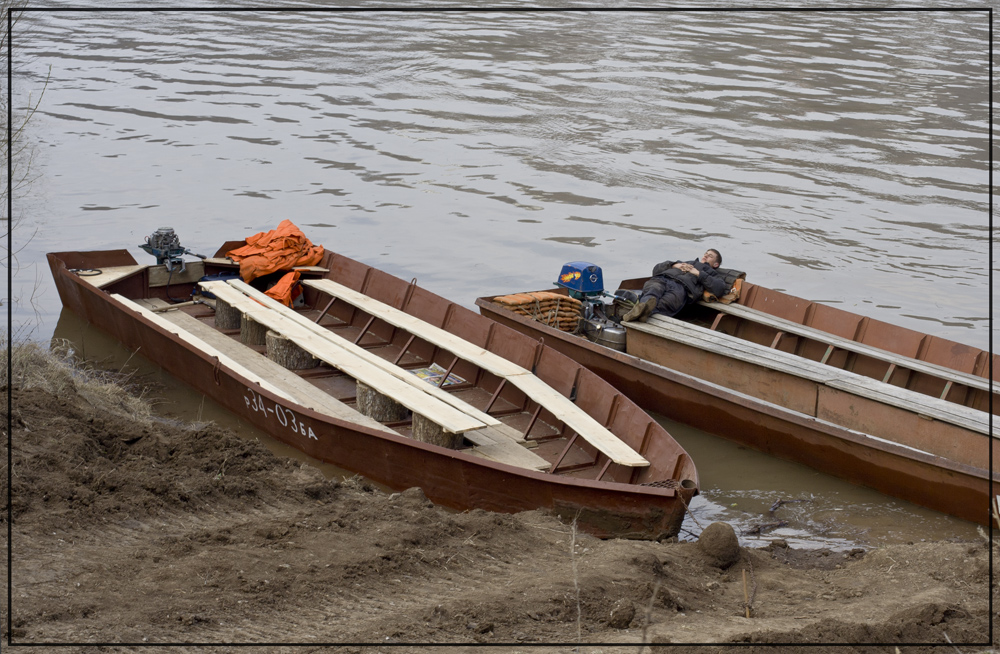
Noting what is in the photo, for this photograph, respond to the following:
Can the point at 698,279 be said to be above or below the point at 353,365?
above

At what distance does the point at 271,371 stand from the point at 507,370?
2.97 meters

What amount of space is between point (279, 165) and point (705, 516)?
16.4 metres

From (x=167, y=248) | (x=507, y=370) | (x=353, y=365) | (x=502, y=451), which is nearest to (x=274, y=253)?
(x=167, y=248)

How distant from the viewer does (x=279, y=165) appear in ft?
78.2

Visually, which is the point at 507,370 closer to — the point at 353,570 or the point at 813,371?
the point at 813,371

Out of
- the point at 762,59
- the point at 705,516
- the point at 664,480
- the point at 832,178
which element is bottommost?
the point at 705,516

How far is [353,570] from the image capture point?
6781 millimetres

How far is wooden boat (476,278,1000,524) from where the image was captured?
9953mm

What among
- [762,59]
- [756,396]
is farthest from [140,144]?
[762,59]

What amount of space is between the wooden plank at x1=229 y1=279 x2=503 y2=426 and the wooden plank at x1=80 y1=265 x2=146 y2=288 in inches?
60.7

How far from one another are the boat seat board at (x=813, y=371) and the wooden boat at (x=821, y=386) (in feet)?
0.05

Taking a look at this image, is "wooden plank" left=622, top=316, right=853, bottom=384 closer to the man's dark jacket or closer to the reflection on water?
the man's dark jacket

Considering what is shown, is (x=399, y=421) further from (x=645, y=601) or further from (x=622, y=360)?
(x=645, y=601)

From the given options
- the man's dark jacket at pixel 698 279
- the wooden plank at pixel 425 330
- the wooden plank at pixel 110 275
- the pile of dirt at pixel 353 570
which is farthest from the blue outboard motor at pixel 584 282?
the wooden plank at pixel 110 275
